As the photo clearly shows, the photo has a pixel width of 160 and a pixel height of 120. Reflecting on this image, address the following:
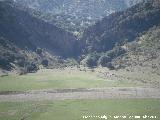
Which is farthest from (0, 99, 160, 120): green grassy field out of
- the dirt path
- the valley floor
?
the dirt path

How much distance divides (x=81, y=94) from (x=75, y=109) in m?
28.1

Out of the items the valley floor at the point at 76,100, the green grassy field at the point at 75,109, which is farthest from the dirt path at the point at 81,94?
the green grassy field at the point at 75,109

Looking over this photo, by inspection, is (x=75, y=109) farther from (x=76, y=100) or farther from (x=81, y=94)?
(x=81, y=94)

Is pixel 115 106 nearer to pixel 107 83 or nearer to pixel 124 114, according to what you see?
pixel 124 114

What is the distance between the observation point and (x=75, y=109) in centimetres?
14888

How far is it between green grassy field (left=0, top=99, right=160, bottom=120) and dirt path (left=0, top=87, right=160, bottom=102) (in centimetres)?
780

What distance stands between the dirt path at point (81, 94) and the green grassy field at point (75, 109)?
7.80 meters

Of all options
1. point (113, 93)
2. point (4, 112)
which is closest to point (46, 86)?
point (113, 93)

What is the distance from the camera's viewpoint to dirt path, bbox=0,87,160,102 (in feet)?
559

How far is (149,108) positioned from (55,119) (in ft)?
115

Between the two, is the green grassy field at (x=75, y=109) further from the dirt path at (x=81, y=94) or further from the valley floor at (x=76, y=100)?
the dirt path at (x=81, y=94)

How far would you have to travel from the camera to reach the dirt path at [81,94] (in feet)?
559

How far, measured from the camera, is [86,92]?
180 meters

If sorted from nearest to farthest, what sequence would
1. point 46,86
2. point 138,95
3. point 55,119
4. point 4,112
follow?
point 55,119 → point 4,112 → point 138,95 → point 46,86
